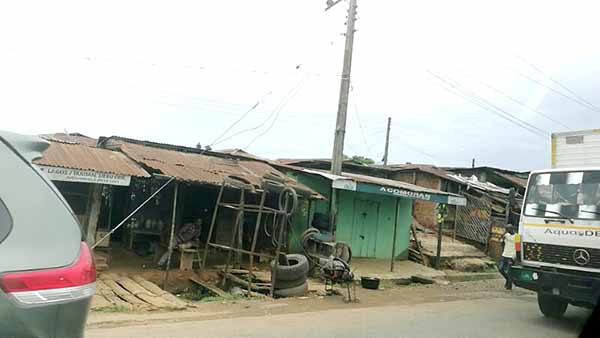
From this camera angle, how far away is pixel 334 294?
11.7 metres

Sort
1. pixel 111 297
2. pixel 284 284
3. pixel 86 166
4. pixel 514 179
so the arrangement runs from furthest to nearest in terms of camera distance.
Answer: pixel 514 179 < pixel 284 284 < pixel 86 166 < pixel 111 297

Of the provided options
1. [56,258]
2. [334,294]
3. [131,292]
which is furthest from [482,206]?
[56,258]

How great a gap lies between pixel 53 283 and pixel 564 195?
8.58 metres

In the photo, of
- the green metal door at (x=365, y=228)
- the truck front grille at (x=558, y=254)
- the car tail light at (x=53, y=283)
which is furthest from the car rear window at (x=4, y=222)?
the green metal door at (x=365, y=228)

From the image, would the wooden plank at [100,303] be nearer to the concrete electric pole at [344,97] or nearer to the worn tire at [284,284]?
the worn tire at [284,284]

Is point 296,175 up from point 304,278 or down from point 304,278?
up

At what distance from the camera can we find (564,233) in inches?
336

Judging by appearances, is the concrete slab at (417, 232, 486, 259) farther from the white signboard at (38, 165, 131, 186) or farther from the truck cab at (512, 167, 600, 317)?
the white signboard at (38, 165, 131, 186)

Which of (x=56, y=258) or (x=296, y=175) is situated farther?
(x=296, y=175)

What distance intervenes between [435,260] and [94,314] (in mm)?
12806

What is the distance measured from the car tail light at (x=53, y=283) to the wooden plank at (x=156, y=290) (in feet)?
23.5

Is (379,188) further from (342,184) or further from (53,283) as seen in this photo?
(53,283)

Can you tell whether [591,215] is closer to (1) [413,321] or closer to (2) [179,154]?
(1) [413,321]

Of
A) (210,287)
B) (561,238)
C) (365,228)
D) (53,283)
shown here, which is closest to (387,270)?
(365,228)
